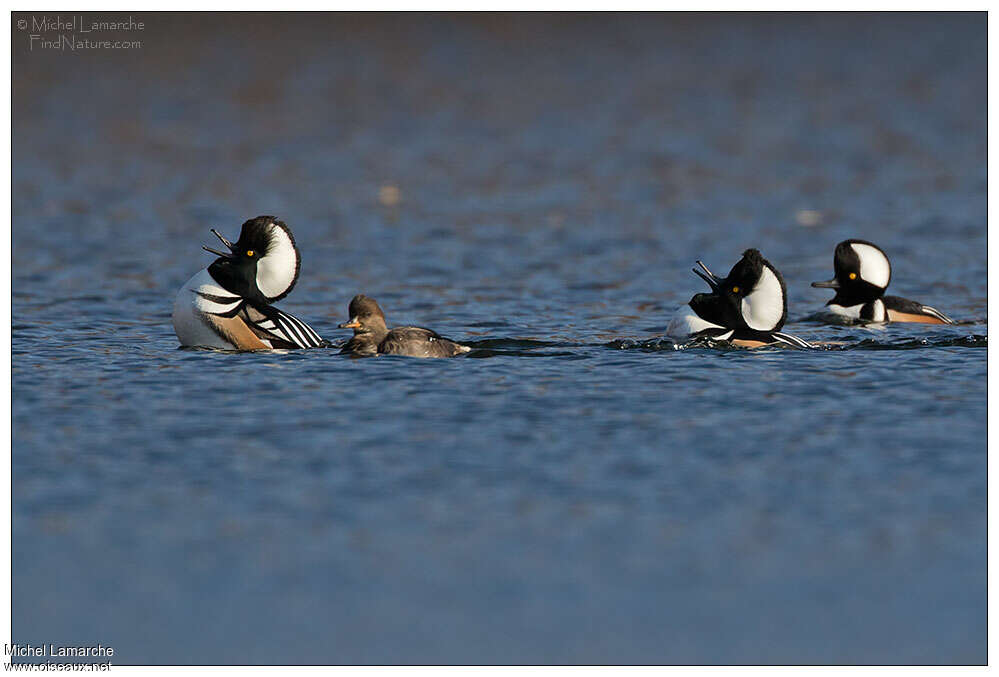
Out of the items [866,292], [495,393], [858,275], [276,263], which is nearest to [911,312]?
[866,292]

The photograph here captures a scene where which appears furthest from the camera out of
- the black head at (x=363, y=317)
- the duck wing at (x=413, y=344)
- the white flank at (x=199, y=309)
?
the white flank at (x=199, y=309)

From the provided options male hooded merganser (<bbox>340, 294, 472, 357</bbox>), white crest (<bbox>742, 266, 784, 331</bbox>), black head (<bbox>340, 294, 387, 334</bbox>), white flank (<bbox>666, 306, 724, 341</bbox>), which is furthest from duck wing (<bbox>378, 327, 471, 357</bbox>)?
white crest (<bbox>742, 266, 784, 331</bbox>)

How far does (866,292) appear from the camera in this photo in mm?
15953

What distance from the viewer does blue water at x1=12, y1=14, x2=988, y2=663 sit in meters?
7.59

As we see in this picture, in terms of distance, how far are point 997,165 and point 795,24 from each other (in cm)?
2120

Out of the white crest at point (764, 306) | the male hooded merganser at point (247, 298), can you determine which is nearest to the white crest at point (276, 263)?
the male hooded merganser at point (247, 298)

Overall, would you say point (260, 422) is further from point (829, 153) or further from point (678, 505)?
point (829, 153)

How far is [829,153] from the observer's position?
2445 centimetres

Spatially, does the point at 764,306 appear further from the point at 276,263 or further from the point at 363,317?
the point at 276,263

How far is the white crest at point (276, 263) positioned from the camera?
13586 millimetres

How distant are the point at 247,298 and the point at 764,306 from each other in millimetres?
4020

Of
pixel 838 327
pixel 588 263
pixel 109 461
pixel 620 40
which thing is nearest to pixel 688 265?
pixel 588 263

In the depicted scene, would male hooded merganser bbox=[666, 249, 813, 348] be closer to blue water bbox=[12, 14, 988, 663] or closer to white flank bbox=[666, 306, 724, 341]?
white flank bbox=[666, 306, 724, 341]

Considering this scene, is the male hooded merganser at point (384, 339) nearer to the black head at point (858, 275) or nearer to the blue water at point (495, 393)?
the blue water at point (495, 393)
